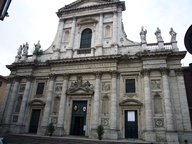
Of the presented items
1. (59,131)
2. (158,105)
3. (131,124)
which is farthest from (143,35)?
(59,131)

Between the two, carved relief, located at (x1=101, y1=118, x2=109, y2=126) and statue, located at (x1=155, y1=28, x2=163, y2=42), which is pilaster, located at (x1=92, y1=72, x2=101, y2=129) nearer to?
carved relief, located at (x1=101, y1=118, x2=109, y2=126)

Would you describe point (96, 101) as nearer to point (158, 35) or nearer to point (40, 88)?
point (40, 88)

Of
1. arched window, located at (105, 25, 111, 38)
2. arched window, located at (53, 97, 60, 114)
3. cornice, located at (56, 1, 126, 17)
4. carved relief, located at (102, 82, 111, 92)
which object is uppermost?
cornice, located at (56, 1, 126, 17)

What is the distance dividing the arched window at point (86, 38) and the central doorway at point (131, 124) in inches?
395

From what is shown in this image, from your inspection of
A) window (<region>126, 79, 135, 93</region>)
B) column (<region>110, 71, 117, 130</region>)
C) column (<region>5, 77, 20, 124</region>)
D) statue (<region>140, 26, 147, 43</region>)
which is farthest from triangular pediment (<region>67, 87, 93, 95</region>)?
statue (<region>140, 26, 147, 43</region>)

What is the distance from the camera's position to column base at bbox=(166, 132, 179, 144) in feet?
45.6

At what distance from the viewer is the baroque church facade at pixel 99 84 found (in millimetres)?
15773

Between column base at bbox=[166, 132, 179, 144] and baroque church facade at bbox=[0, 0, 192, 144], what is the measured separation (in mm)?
81

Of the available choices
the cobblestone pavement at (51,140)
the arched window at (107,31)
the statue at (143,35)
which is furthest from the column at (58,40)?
the statue at (143,35)

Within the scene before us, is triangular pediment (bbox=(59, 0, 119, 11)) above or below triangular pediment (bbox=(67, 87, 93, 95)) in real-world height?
above

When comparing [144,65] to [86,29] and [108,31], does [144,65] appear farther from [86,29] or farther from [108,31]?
[86,29]

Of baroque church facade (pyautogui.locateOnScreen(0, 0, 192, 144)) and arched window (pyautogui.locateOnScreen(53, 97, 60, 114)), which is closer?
baroque church facade (pyautogui.locateOnScreen(0, 0, 192, 144))

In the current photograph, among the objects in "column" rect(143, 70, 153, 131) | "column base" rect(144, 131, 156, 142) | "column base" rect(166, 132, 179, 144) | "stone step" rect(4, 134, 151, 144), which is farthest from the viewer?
"column" rect(143, 70, 153, 131)

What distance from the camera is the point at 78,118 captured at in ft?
59.8
